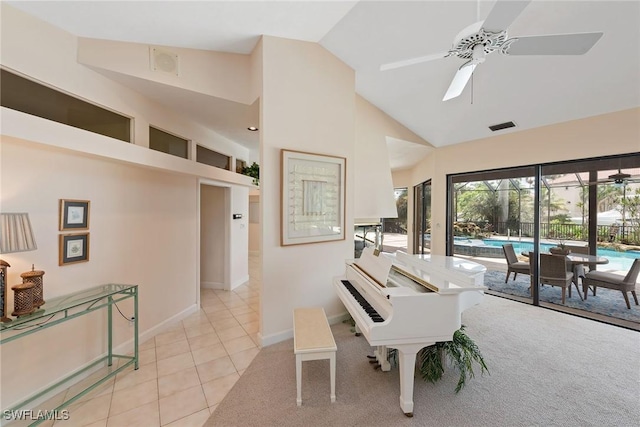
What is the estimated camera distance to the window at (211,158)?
385 cm

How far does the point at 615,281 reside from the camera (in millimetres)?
3549

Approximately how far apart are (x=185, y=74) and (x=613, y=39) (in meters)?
4.42

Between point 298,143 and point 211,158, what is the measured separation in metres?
1.90

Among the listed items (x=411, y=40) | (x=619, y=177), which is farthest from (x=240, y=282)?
(x=619, y=177)

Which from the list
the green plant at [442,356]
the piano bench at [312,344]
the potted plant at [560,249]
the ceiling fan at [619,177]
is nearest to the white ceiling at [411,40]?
the ceiling fan at [619,177]

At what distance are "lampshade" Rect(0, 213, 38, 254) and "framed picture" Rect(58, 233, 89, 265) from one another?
411mm

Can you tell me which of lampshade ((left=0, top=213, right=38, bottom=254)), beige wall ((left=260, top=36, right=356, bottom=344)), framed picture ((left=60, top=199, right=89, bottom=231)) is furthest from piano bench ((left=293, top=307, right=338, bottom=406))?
framed picture ((left=60, top=199, right=89, bottom=231))

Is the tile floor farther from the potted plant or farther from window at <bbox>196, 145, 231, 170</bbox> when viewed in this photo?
the potted plant

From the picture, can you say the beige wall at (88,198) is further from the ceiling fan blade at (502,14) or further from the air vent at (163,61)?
the ceiling fan blade at (502,14)

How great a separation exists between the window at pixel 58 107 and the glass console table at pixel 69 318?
1.47 meters

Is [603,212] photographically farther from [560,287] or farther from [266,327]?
[266,327]

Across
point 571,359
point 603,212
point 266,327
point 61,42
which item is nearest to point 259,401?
point 266,327

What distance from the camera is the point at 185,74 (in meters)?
2.71

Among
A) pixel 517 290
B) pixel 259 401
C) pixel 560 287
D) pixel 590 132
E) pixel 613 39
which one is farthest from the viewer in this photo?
pixel 517 290
